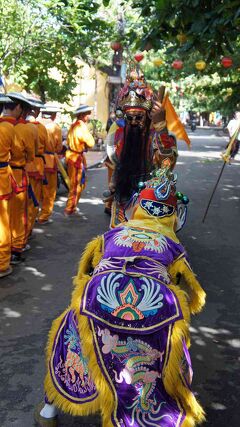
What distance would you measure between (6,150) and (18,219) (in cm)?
108

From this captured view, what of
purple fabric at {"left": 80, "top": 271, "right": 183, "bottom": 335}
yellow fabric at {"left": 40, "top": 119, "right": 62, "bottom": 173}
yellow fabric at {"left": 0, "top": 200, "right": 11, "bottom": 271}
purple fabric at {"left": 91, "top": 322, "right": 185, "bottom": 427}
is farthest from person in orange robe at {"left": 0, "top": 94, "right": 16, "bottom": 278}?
purple fabric at {"left": 91, "top": 322, "right": 185, "bottom": 427}

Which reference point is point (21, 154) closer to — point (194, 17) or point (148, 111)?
point (148, 111)

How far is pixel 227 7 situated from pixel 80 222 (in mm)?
4393

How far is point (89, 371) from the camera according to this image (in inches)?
96.8

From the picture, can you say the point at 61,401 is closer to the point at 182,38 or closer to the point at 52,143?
the point at 182,38

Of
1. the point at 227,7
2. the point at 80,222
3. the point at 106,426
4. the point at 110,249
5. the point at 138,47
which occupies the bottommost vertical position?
the point at 80,222

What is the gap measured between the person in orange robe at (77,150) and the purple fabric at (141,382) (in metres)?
6.51

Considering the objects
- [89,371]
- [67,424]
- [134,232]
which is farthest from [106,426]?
[134,232]

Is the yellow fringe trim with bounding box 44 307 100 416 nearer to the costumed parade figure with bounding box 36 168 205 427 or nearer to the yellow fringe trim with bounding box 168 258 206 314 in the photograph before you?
the costumed parade figure with bounding box 36 168 205 427

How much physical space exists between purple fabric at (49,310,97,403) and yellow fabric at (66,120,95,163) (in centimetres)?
619

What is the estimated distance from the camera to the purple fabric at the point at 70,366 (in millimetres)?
2537

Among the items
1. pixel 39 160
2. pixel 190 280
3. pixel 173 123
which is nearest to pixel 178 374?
pixel 190 280

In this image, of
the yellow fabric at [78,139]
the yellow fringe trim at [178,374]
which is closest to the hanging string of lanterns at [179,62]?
the yellow fabric at [78,139]

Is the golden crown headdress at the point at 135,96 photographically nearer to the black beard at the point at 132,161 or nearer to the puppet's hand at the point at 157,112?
the puppet's hand at the point at 157,112
